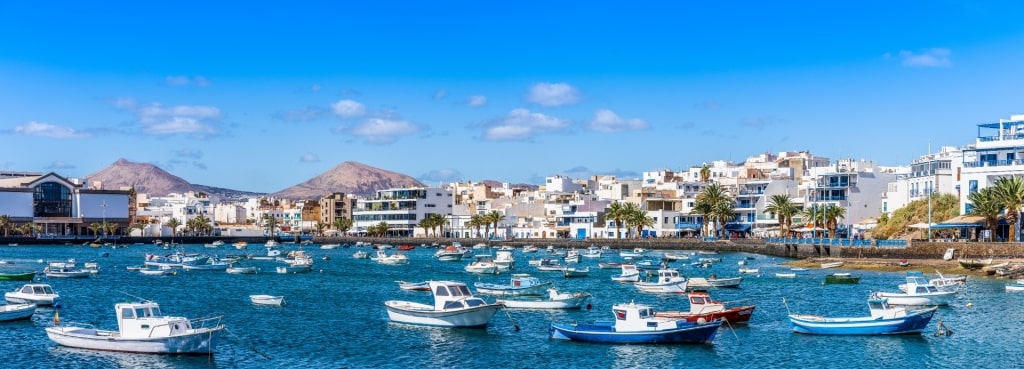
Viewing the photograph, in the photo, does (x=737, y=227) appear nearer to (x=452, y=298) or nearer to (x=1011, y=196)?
(x=1011, y=196)

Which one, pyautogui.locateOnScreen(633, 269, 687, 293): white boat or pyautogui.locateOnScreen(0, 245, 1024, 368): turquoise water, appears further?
pyautogui.locateOnScreen(633, 269, 687, 293): white boat

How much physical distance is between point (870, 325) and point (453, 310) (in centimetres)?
1888

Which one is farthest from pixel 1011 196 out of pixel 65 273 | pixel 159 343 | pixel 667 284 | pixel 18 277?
pixel 18 277

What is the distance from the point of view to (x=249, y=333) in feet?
162

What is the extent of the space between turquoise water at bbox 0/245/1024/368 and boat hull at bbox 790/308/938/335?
58 centimetres

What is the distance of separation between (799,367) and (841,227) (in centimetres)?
10871

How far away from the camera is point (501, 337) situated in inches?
1876

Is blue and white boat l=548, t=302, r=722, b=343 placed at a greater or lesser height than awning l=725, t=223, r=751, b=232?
lesser

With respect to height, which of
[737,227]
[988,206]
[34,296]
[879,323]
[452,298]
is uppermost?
[988,206]

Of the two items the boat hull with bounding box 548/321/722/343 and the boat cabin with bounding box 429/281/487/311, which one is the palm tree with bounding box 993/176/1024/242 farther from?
the boat cabin with bounding box 429/281/487/311

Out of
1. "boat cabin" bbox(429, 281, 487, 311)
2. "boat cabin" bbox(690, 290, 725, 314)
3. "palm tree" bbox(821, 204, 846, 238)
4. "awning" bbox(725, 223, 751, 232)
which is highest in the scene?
"palm tree" bbox(821, 204, 846, 238)

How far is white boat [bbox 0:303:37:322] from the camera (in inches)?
2035

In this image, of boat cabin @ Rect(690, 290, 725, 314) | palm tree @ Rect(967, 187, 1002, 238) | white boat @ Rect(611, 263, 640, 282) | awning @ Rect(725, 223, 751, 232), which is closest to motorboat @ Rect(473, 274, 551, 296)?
white boat @ Rect(611, 263, 640, 282)

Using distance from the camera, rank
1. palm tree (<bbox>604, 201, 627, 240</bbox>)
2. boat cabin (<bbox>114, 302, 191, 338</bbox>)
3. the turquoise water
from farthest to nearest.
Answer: palm tree (<bbox>604, 201, 627, 240</bbox>)
the turquoise water
boat cabin (<bbox>114, 302, 191, 338</bbox>)
